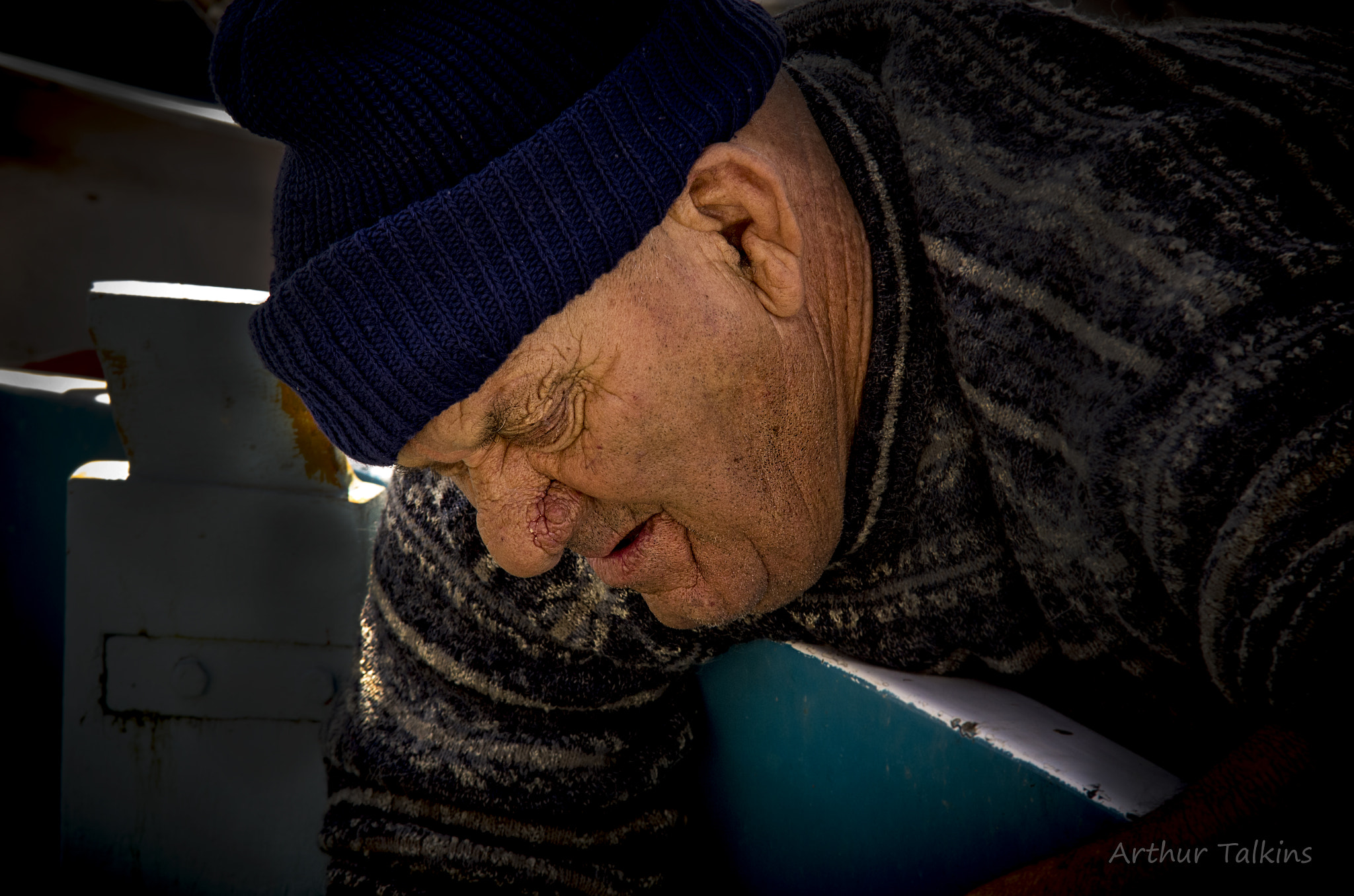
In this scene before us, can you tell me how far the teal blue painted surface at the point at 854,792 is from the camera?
90 cm

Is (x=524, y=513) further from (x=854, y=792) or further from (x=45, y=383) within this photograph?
(x=45, y=383)

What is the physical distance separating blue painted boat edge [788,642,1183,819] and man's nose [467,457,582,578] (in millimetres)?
382

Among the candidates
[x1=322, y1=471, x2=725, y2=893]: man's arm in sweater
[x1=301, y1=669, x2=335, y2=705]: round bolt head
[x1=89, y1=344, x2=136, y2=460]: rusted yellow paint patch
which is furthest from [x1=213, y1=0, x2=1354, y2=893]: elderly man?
[x1=89, y1=344, x2=136, y2=460]: rusted yellow paint patch

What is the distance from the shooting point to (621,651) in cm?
128

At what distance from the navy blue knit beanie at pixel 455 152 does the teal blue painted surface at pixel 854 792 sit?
2.04 ft

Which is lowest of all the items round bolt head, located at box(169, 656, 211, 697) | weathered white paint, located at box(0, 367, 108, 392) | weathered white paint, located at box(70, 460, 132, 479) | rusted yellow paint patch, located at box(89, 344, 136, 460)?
round bolt head, located at box(169, 656, 211, 697)

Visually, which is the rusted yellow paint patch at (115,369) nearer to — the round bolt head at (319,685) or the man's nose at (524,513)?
the round bolt head at (319,685)

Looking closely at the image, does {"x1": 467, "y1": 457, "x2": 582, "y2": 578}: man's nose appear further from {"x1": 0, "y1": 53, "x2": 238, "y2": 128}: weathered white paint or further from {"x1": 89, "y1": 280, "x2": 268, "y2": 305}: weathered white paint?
{"x1": 0, "y1": 53, "x2": 238, "y2": 128}: weathered white paint

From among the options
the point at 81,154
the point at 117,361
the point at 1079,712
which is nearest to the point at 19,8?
the point at 81,154

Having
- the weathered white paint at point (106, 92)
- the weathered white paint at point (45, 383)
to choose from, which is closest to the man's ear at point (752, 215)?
the weathered white paint at point (45, 383)

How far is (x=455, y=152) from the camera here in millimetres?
795

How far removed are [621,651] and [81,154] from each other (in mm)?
3414

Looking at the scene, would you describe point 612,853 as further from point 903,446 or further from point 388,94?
point 388,94

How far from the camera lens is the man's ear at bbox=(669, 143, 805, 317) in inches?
34.9
